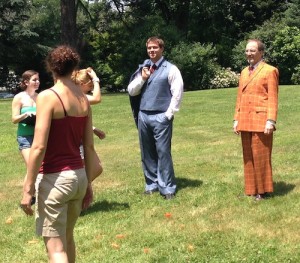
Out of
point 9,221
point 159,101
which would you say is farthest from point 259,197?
point 9,221

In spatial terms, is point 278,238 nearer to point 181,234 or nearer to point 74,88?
point 181,234

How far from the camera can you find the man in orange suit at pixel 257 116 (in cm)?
668

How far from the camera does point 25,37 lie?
33.5 meters

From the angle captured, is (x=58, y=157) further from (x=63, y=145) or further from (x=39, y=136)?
(x=39, y=136)

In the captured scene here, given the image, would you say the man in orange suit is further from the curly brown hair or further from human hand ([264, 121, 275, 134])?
the curly brown hair

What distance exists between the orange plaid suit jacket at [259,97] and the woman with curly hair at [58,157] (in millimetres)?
3270

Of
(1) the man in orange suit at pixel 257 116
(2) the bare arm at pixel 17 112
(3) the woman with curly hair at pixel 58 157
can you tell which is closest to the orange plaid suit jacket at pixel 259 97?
(1) the man in orange suit at pixel 257 116

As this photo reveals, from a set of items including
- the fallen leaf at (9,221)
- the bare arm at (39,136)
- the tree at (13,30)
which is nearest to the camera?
the bare arm at (39,136)

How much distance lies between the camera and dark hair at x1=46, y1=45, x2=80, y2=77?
3.88 m

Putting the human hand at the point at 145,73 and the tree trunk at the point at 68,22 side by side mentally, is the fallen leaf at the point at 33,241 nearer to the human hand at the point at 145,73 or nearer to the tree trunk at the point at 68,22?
the human hand at the point at 145,73

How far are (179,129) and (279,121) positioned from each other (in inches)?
111

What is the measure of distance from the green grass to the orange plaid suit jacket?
100 cm

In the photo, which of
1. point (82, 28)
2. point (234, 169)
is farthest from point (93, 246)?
point (82, 28)

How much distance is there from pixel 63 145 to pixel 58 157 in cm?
10
